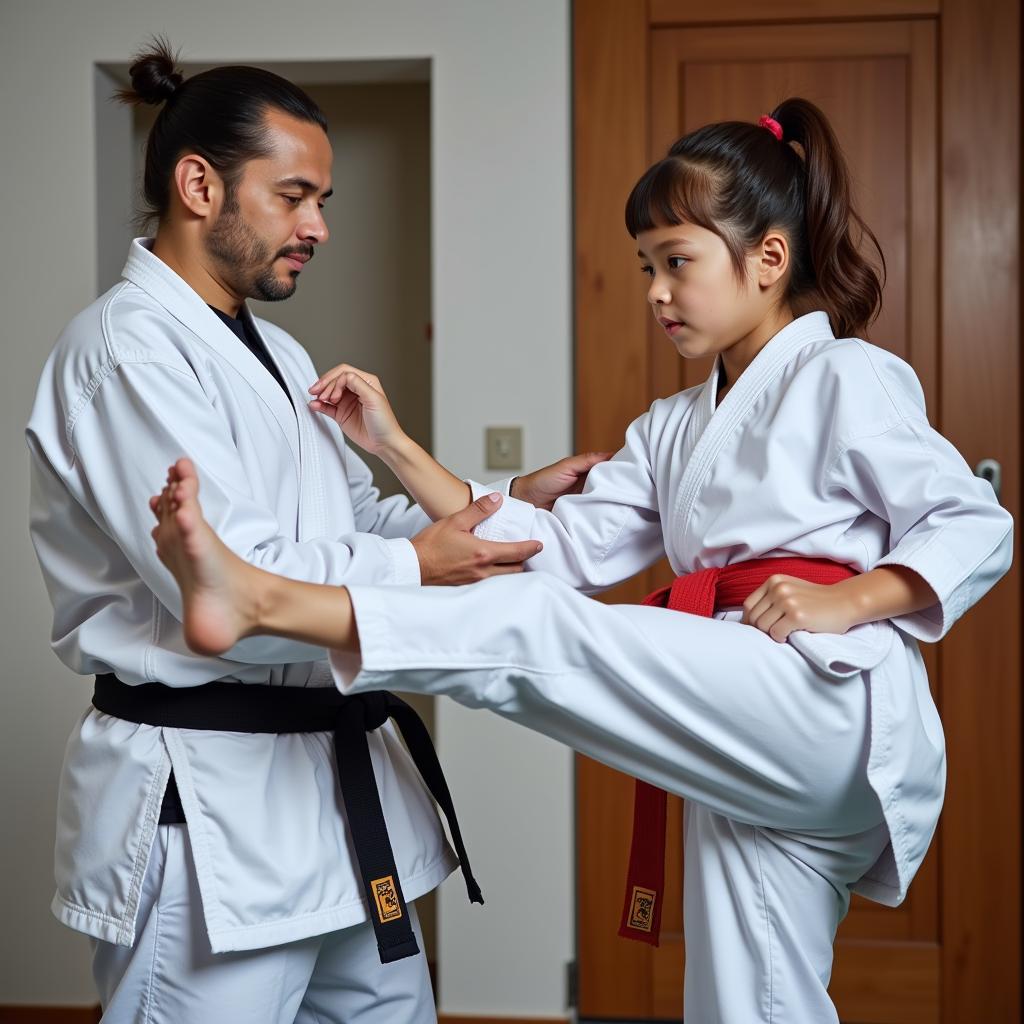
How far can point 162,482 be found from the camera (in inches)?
49.5


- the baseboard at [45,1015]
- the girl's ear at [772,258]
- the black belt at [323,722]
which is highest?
the girl's ear at [772,258]

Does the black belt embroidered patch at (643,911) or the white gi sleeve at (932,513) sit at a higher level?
the white gi sleeve at (932,513)

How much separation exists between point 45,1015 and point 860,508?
2390 millimetres

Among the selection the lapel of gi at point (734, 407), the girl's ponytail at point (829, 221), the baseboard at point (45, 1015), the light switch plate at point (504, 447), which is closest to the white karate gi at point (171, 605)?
the lapel of gi at point (734, 407)

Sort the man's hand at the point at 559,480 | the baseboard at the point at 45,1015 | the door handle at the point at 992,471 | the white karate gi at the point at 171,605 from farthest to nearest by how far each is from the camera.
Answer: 1. the baseboard at the point at 45,1015
2. the door handle at the point at 992,471
3. the man's hand at the point at 559,480
4. the white karate gi at the point at 171,605

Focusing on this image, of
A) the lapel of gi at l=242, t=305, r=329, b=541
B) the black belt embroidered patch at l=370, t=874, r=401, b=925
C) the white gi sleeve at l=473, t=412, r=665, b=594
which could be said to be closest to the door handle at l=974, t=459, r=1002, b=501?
the white gi sleeve at l=473, t=412, r=665, b=594

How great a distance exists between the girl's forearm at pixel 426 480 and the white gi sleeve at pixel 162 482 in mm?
334

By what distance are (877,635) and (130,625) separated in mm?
881

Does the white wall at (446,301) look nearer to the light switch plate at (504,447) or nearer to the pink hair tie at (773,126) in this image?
the light switch plate at (504,447)

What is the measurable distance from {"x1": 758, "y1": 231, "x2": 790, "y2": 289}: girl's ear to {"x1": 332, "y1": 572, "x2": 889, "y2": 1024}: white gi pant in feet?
1.70

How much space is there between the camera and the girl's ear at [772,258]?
148 centimetres

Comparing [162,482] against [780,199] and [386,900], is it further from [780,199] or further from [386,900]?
[780,199]

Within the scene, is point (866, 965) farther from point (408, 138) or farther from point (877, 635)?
point (408, 138)

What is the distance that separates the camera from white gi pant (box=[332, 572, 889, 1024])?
44.4 inches
